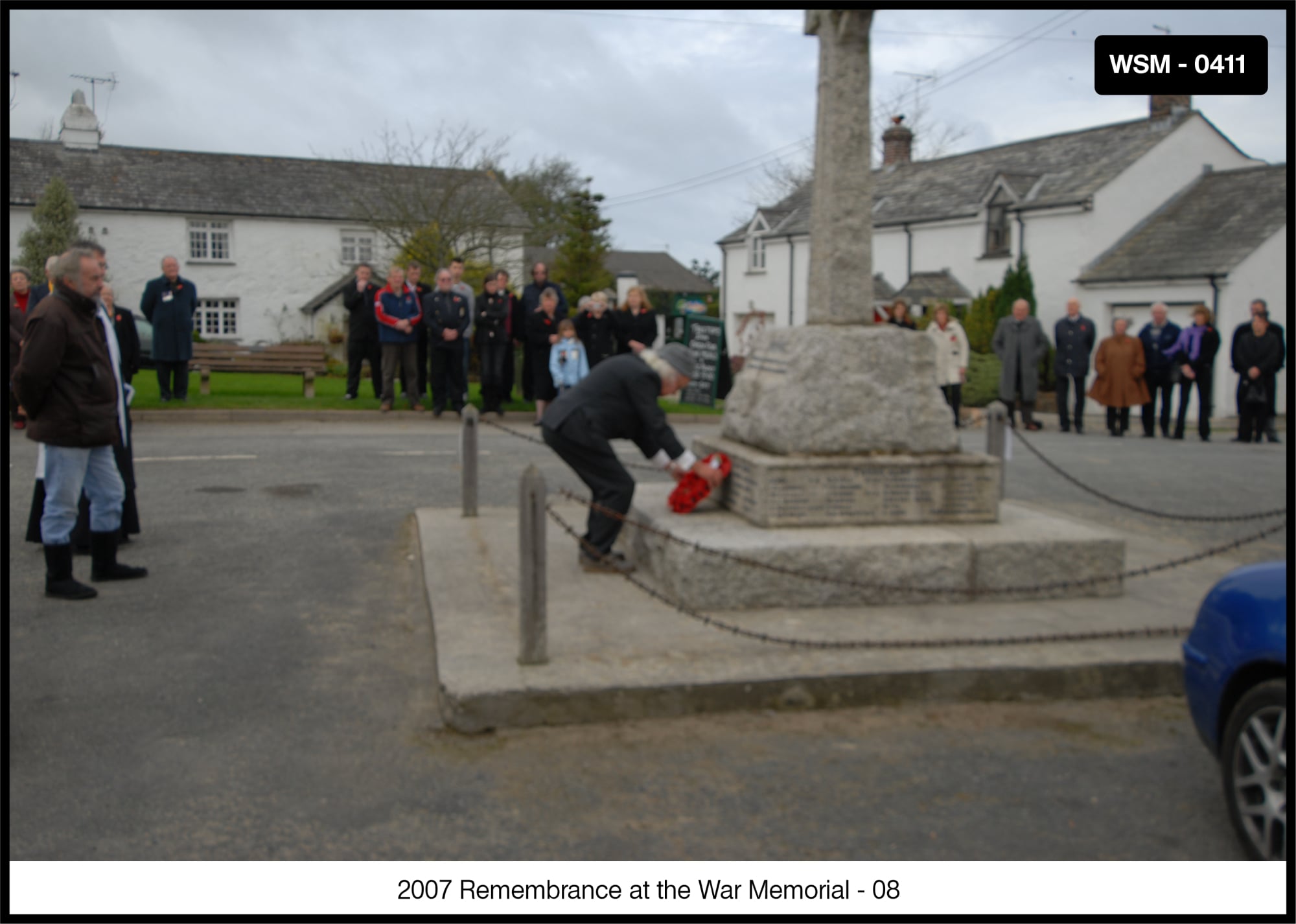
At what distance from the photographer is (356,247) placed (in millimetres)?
45250

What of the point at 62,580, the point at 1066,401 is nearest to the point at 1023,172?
the point at 1066,401

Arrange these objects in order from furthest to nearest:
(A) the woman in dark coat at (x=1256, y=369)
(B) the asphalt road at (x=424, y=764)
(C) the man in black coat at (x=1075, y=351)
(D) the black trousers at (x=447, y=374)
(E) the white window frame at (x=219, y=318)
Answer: (E) the white window frame at (x=219, y=318) < (C) the man in black coat at (x=1075, y=351) < (A) the woman in dark coat at (x=1256, y=369) < (D) the black trousers at (x=447, y=374) < (B) the asphalt road at (x=424, y=764)

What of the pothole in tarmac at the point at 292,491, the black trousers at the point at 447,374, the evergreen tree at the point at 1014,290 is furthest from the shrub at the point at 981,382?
the pothole in tarmac at the point at 292,491

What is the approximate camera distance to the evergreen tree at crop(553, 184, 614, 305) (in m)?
51.1

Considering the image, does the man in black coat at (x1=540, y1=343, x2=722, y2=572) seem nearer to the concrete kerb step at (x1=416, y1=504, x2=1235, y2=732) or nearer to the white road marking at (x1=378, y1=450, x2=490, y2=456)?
the concrete kerb step at (x1=416, y1=504, x2=1235, y2=732)

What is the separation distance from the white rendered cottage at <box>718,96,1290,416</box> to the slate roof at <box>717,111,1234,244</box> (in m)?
0.04

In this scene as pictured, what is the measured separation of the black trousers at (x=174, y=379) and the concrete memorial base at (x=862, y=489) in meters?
12.4

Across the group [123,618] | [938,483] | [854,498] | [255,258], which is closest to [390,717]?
[123,618]

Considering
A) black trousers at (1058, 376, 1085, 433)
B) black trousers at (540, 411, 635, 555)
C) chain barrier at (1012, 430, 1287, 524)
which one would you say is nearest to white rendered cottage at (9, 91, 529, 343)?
black trousers at (1058, 376, 1085, 433)

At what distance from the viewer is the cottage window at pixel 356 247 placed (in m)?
45.0

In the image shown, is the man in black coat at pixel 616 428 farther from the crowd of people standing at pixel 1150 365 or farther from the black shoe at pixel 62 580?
the crowd of people standing at pixel 1150 365

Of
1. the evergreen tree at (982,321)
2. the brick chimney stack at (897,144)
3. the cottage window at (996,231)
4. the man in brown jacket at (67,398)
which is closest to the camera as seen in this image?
the man in brown jacket at (67,398)

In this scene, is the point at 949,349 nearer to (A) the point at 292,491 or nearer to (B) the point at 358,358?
(B) the point at 358,358

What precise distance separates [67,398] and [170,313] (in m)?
10.2
